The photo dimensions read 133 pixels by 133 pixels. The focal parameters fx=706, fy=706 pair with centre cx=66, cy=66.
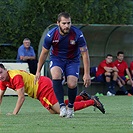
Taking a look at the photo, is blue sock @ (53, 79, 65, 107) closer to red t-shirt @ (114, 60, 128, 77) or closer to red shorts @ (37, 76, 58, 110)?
red shorts @ (37, 76, 58, 110)

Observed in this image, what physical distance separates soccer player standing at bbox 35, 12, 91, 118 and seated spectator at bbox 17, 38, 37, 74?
9255 mm

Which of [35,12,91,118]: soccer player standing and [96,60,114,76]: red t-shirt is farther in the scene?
[96,60,114,76]: red t-shirt

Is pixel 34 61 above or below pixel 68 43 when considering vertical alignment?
below

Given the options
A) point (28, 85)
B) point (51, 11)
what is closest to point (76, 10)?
point (51, 11)

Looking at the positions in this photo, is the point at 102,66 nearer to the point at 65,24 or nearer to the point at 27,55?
the point at 27,55

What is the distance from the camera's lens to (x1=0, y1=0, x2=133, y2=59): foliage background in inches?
903

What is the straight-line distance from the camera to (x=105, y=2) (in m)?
24.1

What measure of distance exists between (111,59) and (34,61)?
2.67 meters

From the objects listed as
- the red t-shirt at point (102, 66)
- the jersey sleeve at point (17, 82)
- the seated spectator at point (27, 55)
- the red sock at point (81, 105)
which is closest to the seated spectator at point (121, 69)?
the red t-shirt at point (102, 66)

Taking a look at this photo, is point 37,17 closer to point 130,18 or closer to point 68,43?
point 130,18

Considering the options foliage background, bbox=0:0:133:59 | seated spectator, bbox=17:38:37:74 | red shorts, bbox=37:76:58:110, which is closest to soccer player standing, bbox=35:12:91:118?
Result: red shorts, bbox=37:76:58:110

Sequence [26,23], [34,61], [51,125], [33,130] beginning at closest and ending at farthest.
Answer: [33,130] → [51,125] → [34,61] → [26,23]

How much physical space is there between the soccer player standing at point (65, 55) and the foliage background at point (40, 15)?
Result: 11563mm

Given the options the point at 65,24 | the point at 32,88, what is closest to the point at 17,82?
the point at 32,88
